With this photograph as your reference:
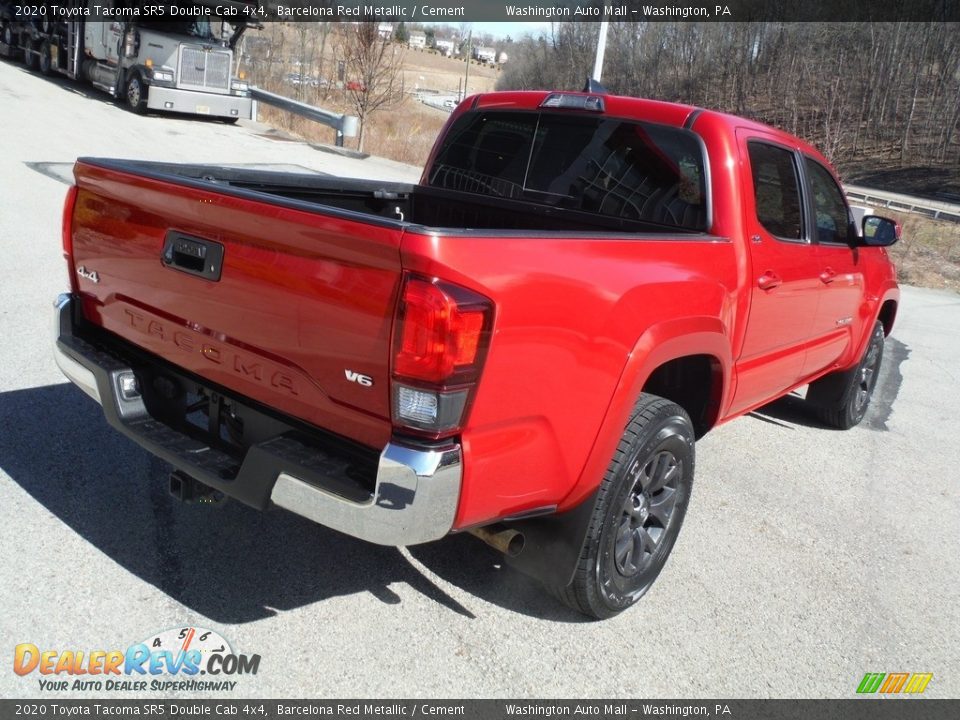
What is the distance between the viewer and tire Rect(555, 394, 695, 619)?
323cm

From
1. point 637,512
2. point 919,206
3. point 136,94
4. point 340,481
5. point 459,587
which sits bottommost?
point 919,206

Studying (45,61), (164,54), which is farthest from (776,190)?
(45,61)

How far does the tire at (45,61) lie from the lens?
2411 centimetres

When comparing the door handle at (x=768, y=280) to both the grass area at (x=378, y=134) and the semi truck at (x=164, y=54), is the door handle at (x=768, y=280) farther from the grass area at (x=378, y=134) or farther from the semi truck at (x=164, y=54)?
the semi truck at (x=164, y=54)

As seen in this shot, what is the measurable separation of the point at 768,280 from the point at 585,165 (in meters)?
1.04

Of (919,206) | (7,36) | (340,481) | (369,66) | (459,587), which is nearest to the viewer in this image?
(340,481)

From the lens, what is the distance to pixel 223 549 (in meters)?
3.69

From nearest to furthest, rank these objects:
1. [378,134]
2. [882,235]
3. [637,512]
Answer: [637,512], [882,235], [378,134]

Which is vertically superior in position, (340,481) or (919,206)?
(340,481)

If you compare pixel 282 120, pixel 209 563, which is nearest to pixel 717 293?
pixel 209 563

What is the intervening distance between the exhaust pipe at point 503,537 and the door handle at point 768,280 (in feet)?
5.84

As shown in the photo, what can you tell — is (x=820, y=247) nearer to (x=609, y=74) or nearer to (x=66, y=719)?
(x=66, y=719)

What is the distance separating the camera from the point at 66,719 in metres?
2.70

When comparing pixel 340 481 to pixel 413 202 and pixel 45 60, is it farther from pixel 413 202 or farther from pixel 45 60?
pixel 45 60
